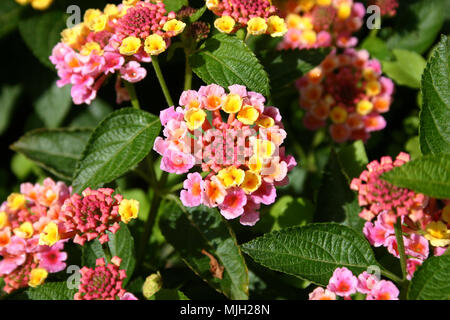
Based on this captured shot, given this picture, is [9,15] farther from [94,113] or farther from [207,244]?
[207,244]

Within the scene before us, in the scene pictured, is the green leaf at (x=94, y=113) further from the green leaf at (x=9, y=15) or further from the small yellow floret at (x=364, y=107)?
the small yellow floret at (x=364, y=107)

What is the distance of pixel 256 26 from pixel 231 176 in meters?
0.37

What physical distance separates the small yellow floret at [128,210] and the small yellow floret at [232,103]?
12.2 inches

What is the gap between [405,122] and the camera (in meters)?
1.82

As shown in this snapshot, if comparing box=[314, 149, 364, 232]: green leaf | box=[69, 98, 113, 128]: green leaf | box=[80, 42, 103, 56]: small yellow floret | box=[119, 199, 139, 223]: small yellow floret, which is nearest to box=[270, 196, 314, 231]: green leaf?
box=[314, 149, 364, 232]: green leaf

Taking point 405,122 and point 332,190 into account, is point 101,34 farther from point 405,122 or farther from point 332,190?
point 405,122

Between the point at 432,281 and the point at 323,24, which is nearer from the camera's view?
the point at 432,281

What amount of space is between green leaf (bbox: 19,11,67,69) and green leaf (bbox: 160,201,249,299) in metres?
0.81

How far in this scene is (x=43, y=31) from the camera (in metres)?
1.86

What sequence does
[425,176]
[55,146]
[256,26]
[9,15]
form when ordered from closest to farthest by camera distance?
[425,176], [256,26], [55,146], [9,15]

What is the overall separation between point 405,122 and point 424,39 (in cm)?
33

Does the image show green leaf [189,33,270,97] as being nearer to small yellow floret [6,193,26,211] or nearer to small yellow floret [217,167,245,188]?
small yellow floret [217,167,245,188]

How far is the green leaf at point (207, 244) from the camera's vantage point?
50.8 inches

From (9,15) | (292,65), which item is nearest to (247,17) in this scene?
(292,65)
